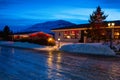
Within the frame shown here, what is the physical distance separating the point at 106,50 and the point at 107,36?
19660 millimetres

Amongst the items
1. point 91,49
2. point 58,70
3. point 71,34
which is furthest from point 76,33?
point 58,70

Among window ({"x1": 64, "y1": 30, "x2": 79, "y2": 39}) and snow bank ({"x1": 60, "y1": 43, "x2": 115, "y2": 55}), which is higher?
window ({"x1": 64, "y1": 30, "x2": 79, "y2": 39})

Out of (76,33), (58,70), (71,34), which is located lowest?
(58,70)

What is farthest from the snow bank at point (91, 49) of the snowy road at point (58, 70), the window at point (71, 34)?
the window at point (71, 34)

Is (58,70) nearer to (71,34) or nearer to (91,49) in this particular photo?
(91,49)

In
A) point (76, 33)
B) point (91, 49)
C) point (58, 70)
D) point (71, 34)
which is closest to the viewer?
point (58, 70)

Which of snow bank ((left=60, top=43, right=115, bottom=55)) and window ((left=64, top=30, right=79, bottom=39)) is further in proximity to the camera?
window ((left=64, top=30, right=79, bottom=39))

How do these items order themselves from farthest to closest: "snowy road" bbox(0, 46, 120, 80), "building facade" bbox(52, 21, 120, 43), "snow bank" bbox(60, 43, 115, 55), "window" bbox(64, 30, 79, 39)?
1. "window" bbox(64, 30, 79, 39)
2. "building facade" bbox(52, 21, 120, 43)
3. "snow bank" bbox(60, 43, 115, 55)
4. "snowy road" bbox(0, 46, 120, 80)

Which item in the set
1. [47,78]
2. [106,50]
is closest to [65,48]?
[106,50]

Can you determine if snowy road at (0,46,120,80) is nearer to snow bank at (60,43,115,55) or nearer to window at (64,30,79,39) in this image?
snow bank at (60,43,115,55)

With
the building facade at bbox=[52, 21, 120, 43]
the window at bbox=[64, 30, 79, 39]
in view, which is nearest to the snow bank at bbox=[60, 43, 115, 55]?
the building facade at bbox=[52, 21, 120, 43]

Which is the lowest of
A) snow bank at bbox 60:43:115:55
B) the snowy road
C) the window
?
the snowy road

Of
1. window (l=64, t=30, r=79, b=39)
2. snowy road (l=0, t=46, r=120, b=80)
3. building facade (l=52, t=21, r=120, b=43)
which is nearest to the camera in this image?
snowy road (l=0, t=46, r=120, b=80)

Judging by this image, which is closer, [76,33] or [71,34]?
[76,33]
